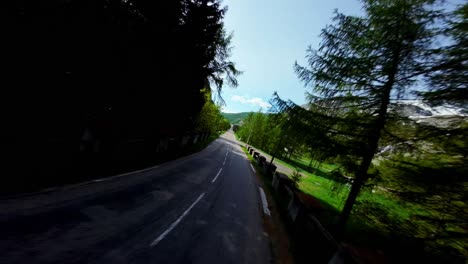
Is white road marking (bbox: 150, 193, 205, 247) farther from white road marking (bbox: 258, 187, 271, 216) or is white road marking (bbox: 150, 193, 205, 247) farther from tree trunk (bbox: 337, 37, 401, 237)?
tree trunk (bbox: 337, 37, 401, 237)

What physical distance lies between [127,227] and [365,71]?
857 cm

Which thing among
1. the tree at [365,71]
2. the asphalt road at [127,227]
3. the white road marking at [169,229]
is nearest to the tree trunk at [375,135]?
the tree at [365,71]

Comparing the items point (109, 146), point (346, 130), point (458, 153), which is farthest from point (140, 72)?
point (458, 153)

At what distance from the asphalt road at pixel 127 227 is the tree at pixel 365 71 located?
4256mm

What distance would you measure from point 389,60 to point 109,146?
13.0 m

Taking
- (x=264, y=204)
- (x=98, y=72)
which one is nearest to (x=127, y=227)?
(x=98, y=72)

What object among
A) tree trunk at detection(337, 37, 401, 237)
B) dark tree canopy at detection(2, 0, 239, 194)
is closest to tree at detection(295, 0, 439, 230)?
tree trunk at detection(337, 37, 401, 237)

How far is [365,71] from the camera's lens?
7.58m

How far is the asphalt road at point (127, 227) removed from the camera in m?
4.75

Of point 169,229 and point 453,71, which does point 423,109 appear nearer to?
point 453,71

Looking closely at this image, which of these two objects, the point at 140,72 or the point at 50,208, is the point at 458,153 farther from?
the point at 140,72

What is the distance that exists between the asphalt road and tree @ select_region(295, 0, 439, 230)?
4256 millimetres

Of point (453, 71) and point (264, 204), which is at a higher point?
point (453, 71)

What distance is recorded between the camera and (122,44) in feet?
37.8
